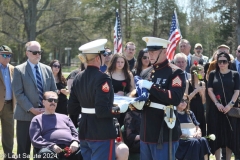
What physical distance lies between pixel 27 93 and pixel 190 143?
8.68ft

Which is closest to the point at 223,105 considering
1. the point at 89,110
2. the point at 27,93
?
the point at 27,93

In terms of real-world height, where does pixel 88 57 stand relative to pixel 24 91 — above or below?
above

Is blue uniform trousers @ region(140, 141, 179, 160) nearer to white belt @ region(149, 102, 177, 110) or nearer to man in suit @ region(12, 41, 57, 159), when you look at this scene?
white belt @ region(149, 102, 177, 110)

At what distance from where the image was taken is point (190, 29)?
44.7m

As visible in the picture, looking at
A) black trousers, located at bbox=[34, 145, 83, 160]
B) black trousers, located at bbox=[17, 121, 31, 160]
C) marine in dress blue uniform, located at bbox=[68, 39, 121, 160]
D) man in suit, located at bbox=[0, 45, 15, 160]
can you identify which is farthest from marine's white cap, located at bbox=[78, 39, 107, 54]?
man in suit, located at bbox=[0, 45, 15, 160]

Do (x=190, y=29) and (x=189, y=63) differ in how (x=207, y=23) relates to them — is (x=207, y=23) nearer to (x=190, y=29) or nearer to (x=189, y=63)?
(x=190, y=29)

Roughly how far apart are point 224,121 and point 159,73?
10.6 ft

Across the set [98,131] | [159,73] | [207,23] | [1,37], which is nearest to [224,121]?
[159,73]

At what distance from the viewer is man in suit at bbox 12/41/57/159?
18.5 feet

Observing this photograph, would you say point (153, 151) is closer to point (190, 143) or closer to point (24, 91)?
point (190, 143)

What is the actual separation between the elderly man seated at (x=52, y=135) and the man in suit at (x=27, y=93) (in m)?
0.23

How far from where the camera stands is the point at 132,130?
19.4ft

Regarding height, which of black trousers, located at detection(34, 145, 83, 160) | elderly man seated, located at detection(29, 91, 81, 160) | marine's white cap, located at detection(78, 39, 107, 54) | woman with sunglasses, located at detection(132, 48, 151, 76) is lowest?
black trousers, located at detection(34, 145, 83, 160)

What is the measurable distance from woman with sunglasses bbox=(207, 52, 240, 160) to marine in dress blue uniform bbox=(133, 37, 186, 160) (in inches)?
112
